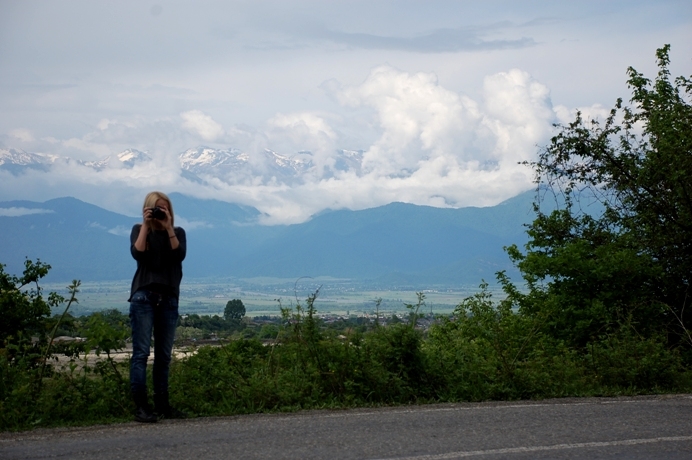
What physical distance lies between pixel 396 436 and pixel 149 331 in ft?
8.51

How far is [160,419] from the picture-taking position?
328 inches

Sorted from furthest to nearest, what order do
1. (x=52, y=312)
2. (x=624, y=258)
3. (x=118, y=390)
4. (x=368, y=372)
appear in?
1. (x=624, y=258)
2. (x=52, y=312)
3. (x=368, y=372)
4. (x=118, y=390)

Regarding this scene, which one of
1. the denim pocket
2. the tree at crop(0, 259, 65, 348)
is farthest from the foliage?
the denim pocket

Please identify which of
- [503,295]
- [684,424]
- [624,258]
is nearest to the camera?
[684,424]

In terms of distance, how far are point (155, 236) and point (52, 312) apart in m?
4.42

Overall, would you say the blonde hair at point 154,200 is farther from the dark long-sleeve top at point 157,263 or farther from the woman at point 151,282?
the dark long-sleeve top at point 157,263

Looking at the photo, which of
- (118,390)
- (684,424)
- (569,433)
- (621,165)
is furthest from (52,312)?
(621,165)

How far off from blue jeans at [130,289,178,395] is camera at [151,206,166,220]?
2.35 feet

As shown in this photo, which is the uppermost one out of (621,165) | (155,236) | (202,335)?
(621,165)

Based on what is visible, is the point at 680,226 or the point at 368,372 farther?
the point at 680,226

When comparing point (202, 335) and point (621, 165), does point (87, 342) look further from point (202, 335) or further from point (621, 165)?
point (621, 165)

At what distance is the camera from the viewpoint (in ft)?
26.2

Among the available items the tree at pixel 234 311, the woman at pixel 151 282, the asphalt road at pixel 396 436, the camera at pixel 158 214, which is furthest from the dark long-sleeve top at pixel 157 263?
the tree at pixel 234 311

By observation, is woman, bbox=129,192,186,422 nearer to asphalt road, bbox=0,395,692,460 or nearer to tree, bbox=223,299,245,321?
asphalt road, bbox=0,395,692,460
